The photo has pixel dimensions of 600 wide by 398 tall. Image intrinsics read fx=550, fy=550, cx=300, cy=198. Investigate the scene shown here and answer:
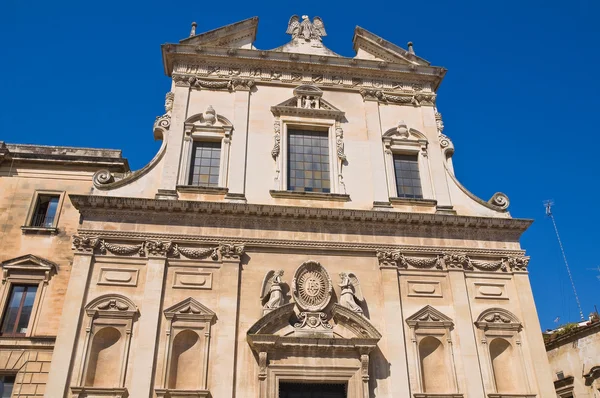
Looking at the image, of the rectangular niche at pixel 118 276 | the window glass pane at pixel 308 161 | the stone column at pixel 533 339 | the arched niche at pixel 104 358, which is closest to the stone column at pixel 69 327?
the rectangular niche at pixel 118 276

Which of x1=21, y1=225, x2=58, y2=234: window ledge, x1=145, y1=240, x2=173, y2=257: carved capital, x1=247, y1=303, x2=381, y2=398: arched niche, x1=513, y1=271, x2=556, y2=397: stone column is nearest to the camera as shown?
x1=247, y1=303, x2=381, y2=398: arched niche

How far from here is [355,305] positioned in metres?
16.0

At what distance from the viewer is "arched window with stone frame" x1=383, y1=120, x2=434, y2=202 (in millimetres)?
18922

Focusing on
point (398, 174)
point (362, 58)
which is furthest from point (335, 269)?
point (362, 58)

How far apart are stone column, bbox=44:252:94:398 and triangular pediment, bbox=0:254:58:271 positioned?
224cm

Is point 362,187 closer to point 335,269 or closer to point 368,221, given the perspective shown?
point 368,221

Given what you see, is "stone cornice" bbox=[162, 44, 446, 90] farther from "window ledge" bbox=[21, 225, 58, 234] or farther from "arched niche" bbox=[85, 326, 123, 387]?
"arched niche" bbox=[85, 326, 123, 387]

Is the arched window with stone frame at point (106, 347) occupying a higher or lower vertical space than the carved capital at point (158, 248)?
lower

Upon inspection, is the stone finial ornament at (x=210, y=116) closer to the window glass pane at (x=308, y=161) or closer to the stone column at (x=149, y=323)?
the window glass pane at (x=308, y=161)

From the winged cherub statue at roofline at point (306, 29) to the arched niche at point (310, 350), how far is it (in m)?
11.6

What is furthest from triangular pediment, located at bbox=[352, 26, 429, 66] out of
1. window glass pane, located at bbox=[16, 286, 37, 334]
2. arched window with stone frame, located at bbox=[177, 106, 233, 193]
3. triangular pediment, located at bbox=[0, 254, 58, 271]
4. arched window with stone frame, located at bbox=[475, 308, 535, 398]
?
window glass pane, located at bbox=[16, 286, 37, 334]

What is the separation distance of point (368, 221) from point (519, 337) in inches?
224

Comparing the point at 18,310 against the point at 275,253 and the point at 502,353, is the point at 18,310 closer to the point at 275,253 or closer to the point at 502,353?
the point at 275,253

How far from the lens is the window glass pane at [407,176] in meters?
19.0
